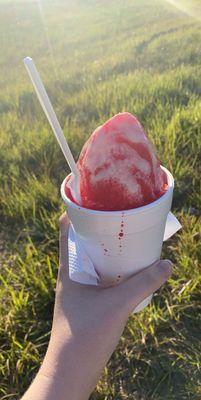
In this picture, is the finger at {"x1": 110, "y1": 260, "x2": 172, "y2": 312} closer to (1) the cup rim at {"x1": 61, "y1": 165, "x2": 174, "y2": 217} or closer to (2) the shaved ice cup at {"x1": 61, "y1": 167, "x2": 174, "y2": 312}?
(2) the shaved ice cup at {"x1": 61, "y1": 167, "x2": 174, "y2": 312}

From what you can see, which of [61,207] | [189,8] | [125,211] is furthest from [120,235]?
[189,8]

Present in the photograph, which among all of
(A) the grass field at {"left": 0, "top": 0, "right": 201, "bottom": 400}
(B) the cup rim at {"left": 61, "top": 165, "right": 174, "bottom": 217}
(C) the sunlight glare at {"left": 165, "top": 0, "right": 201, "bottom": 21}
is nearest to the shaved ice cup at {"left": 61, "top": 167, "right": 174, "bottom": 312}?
(B) the cup rim at {"left": 61, "top": 165, "right": 174, "bottom": 217}

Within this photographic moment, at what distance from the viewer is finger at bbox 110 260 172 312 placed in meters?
0.89

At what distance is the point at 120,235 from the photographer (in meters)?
0.90

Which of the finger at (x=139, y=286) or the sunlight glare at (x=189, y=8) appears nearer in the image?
the finger at (x=139, y=286)

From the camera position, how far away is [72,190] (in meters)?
0.95

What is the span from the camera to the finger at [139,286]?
2.93 feet

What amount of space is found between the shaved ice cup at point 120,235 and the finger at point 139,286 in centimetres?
4

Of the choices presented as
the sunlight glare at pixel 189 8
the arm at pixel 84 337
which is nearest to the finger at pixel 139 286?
the arm at pixel 84 337

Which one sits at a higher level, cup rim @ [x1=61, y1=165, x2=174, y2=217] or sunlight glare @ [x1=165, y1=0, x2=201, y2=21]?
cup rim @ [x1=61, y1=165, x2=174, y2=217]

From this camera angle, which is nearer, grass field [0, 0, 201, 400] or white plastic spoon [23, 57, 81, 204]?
white plastic spoon [23, 57, 81, 204]

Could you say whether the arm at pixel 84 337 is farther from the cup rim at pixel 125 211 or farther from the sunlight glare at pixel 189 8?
the sunlight glare at pixel 189 8

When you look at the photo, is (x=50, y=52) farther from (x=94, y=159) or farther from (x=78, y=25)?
(x=94, y=159)

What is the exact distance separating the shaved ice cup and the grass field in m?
Result: 0.43
